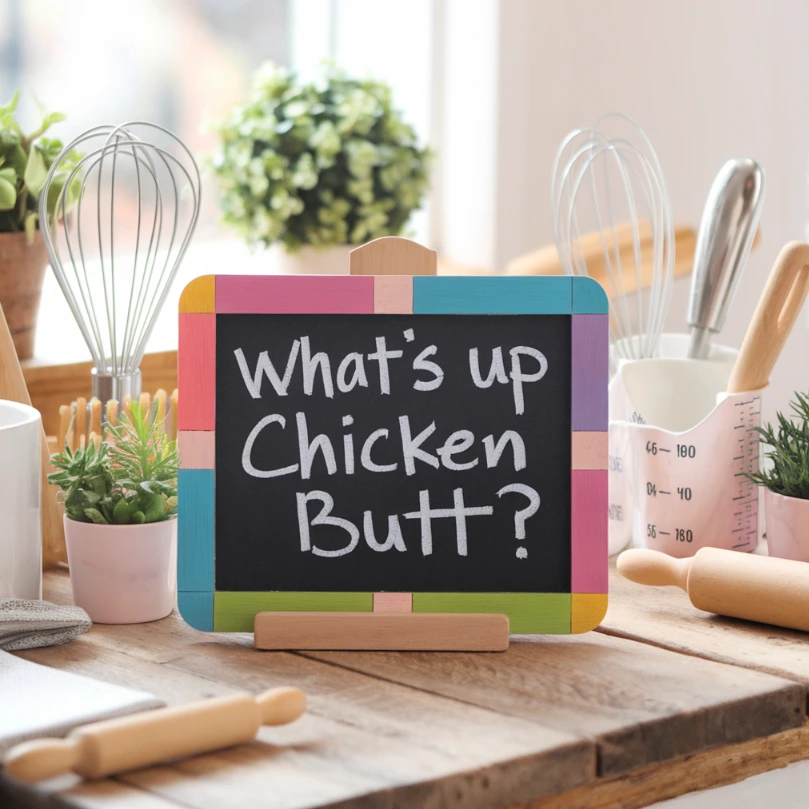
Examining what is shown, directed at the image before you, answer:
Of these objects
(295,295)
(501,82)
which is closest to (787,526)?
(295,295)

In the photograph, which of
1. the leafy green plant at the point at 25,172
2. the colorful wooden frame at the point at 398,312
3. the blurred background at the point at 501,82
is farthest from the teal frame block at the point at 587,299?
the blurred background at the point at 501,82

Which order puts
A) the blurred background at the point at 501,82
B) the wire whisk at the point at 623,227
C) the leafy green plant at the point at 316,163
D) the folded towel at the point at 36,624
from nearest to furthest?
the folded towel at the point at 36,624 < the wire whisk at the point at 623,227 < the leafy green plant at the point at 316,163 < the blurred background at the point at 501,82

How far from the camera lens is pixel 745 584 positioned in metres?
0.73

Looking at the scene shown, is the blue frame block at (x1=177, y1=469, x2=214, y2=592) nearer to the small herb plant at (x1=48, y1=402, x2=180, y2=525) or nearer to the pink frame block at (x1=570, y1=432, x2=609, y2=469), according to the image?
the small herb plant at (x1=48, y1=402, x2=180, y2=525)

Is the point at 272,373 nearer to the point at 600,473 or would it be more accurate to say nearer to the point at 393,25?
the point at 600,473

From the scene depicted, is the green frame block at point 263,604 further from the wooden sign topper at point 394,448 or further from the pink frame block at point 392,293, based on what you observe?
the pink frame block at point 392,293

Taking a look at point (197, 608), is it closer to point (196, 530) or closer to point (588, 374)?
point (196, 530)

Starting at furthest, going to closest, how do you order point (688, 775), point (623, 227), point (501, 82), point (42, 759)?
point (501, 82) < point (623, 227) < point (688, 775) < point (42, 759)

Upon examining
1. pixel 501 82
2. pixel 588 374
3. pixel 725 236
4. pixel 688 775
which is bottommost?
pixel 688 775

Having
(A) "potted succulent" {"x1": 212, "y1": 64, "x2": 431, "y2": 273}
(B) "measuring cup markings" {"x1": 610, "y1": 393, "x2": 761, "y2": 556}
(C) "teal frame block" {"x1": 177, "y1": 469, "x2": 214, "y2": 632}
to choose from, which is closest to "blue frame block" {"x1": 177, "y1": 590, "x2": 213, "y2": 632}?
(C) "teal frame block" {"x1": 177, "y1": 469, "x2": 214, "y2": 632}

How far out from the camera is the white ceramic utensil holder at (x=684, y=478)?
837mm

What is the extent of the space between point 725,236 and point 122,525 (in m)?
0.50

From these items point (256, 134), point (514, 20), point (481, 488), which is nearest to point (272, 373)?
point (481, 488)

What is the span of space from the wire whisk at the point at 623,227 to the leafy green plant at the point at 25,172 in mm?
445
